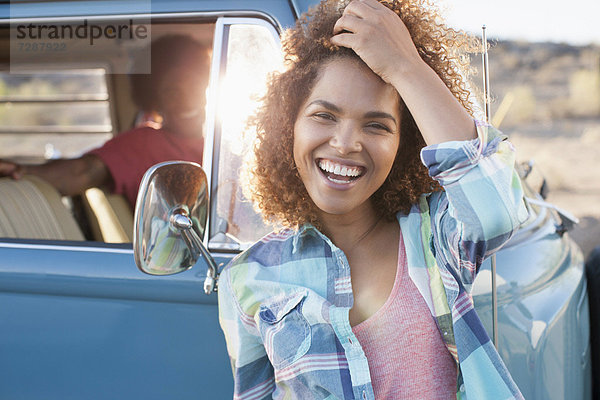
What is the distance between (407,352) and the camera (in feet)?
4.43

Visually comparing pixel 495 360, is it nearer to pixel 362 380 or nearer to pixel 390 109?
pixel 362 380

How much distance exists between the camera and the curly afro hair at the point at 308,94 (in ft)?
4.71

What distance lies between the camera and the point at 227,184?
184cm

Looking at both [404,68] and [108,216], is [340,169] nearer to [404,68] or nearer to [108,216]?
[404,68]

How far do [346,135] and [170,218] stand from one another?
47 cm

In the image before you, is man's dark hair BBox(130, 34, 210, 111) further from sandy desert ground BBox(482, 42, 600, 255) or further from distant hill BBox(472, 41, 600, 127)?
distant hill BBox(472, 41, 600, 127)

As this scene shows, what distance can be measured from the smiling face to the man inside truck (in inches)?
56.9

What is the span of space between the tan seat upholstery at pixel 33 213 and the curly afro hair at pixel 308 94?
1136 millimetres

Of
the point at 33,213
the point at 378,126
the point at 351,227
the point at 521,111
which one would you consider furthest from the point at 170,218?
the point at 521,111

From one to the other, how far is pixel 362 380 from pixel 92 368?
3.10 ft

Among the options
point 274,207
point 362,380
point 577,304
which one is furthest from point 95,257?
point 577,304

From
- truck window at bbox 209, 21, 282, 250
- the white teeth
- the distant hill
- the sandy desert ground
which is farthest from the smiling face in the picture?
the distant hill

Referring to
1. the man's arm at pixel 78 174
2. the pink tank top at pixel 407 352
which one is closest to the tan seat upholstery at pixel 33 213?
the man's arm at pixel 78 174

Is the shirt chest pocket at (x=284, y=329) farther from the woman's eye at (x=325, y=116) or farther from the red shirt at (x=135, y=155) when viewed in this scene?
the red shirt at (x=135, y=155)
